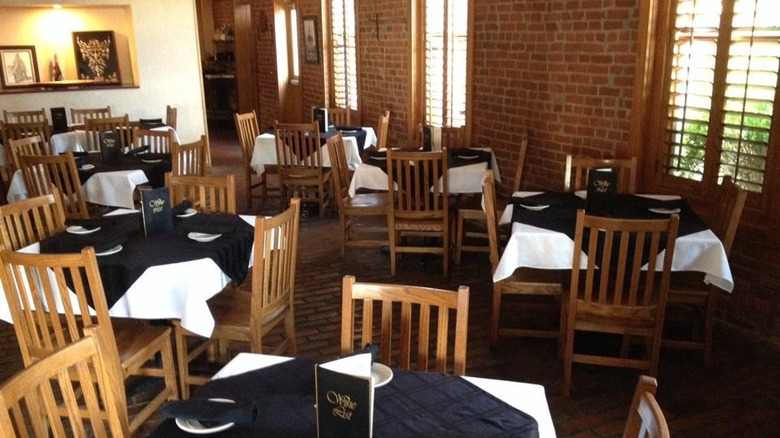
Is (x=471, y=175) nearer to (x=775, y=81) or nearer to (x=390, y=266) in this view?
(x=390, y=266)

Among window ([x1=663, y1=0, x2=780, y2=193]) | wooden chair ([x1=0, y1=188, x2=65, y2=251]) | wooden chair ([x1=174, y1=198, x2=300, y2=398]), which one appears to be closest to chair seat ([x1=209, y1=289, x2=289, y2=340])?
wooden chair ([x1=174, y1=198, x2=300, y2=398])

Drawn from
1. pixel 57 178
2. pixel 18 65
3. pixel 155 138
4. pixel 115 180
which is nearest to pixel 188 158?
pixel 115 180

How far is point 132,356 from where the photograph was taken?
9.09 ft

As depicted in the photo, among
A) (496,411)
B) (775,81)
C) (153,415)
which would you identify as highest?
(775,81)

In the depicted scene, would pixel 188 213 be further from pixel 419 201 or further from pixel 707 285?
pixel 707 285

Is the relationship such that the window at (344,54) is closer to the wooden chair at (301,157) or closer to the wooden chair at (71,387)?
the wooden chair at (301,157)

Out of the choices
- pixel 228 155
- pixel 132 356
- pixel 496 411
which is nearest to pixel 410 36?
pixel 228 155

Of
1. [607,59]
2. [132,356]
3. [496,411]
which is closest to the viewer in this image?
[496,411]

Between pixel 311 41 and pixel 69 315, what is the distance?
7036 millimetres

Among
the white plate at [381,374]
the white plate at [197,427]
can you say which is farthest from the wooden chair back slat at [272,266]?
the white plate at [197,427]

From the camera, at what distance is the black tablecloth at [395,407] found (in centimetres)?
162

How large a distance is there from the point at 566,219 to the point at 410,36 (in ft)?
12.4

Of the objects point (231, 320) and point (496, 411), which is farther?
point (231, 320)

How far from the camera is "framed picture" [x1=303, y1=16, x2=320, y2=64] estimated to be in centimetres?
886
